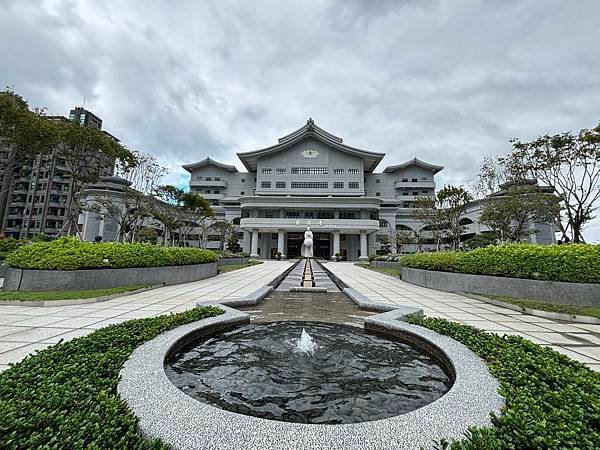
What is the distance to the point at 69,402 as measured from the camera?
80.5 inches

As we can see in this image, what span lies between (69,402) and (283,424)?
1561 mm

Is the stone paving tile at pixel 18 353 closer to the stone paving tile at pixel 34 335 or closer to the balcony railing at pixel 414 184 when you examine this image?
the stone paving tile at pixel 34 335

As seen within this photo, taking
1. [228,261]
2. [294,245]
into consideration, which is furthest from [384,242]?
[228,261]

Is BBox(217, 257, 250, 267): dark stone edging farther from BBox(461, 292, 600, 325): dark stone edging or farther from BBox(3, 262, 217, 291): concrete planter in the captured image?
BBox(461, 292, 600, 325): dark stone edging

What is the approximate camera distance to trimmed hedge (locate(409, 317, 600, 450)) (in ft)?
5.57

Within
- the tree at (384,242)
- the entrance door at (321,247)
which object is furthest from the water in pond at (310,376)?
the entrance door at (321,247)

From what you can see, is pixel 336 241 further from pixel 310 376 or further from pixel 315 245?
pixel 310 376

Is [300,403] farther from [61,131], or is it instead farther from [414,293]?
[61,131]

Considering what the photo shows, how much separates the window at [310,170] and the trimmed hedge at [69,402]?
44.0 m

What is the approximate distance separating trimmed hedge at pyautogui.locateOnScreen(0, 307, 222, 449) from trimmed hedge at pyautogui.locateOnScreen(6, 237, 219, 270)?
233 inches

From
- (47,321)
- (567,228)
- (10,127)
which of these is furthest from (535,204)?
(10,127)

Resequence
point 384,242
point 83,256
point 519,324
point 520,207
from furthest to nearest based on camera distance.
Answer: point 384,242
point 520,207
point 83,256
point 519,324

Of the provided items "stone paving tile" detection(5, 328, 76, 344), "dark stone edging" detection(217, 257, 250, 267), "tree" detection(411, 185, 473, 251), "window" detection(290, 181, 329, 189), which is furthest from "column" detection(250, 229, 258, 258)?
"stone paving tile" detection(5, 328, 76, 344)

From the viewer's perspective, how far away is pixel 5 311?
583 centimetres
